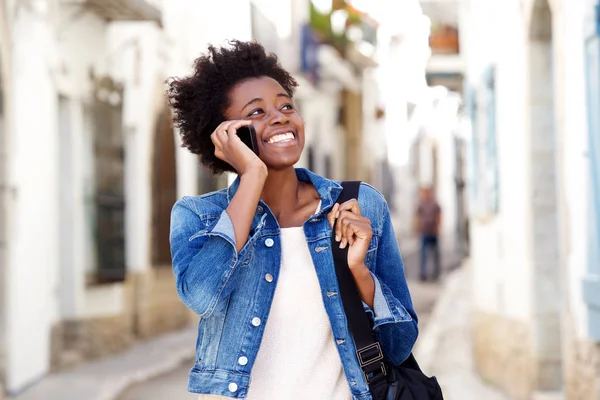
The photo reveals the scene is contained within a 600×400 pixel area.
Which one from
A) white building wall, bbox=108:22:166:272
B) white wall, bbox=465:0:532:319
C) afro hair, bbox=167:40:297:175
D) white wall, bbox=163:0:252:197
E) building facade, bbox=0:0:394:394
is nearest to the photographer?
afro hair, bbox=167:40:297:175

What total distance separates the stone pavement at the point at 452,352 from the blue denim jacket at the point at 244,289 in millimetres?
6135

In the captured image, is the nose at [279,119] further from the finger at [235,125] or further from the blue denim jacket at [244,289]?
the blue denim jacket at [244,289]

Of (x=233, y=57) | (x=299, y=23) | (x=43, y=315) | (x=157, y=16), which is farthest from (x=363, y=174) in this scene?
(x=233, y=57)

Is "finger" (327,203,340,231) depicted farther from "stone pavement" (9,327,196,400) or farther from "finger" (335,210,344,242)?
"stone pavement" (9,327,196,400)

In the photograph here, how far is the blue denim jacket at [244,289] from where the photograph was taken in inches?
112

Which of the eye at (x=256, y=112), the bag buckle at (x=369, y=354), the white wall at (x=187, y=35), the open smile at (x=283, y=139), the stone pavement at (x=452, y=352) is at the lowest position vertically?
the stone pavement at (x=452, y=352)

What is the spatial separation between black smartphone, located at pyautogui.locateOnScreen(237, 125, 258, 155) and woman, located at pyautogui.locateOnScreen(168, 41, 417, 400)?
0.02 m

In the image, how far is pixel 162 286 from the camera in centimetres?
1442

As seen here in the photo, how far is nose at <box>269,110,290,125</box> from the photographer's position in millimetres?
3021

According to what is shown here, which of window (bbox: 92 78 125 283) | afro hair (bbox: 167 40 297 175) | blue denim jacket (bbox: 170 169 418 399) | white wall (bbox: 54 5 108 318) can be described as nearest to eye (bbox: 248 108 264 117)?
afro hair (bbox: 167 40 297 175)

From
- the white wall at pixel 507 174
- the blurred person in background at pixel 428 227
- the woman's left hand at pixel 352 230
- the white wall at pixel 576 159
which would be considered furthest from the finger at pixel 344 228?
the blurred person in background at pixel 428 227

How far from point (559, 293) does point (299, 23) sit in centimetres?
1373

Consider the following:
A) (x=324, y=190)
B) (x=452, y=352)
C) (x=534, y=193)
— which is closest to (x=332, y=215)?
(x=324, y=190)

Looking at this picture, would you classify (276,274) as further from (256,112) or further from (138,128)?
(138,128)
